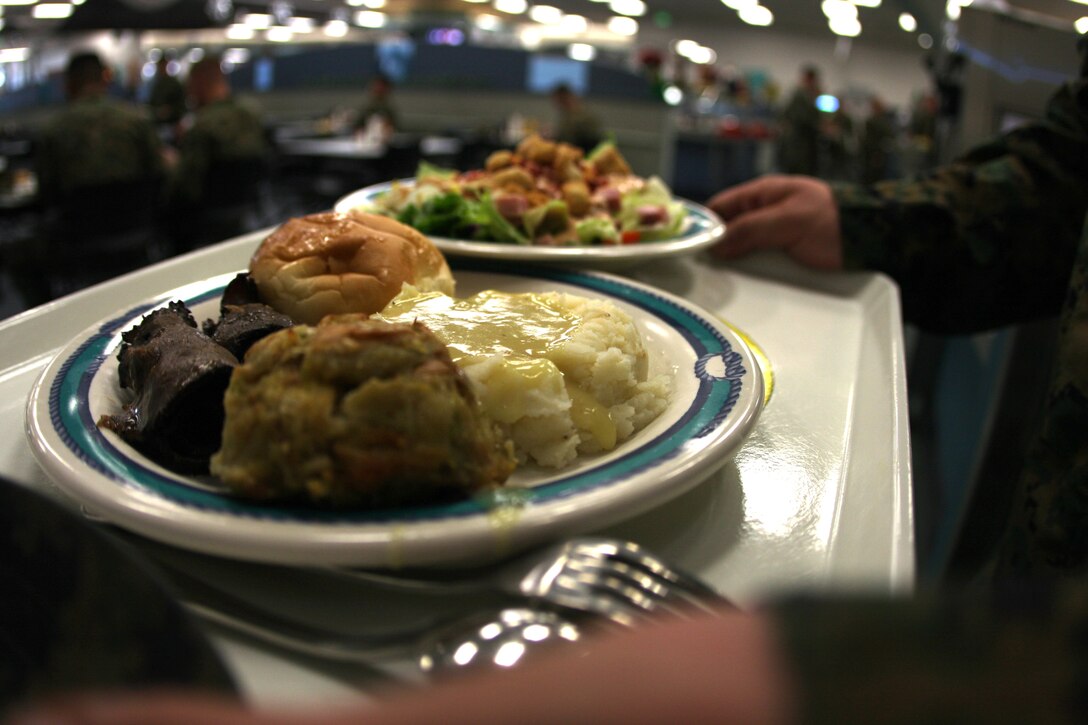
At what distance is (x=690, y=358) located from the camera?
1131mm

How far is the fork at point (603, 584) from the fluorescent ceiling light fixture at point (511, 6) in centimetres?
2147

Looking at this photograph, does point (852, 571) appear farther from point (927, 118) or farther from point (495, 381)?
point (927, 118)

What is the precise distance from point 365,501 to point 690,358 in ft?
1.93

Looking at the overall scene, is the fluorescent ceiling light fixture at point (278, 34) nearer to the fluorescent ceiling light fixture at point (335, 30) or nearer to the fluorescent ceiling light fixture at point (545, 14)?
the fluorescent ceiling light fixture at point (335, 30)

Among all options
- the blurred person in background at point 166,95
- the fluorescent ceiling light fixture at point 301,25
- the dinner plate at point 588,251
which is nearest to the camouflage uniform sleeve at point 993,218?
the dinner plate at point 588,251

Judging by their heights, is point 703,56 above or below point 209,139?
below

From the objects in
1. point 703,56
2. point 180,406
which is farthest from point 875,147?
point 703,56

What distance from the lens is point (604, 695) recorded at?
302 mm

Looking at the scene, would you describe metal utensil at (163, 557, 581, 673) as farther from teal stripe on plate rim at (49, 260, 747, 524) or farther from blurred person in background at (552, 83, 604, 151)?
blurred person in background at (552, 83, 604, 151)

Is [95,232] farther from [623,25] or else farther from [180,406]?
[623,25]

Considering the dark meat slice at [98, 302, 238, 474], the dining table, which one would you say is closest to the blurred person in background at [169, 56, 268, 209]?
the dining table

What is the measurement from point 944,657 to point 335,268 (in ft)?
3.84

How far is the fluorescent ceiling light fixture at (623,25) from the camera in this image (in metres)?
24.7

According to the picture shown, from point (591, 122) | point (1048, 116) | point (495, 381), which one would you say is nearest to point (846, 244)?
point (1048, 116)
